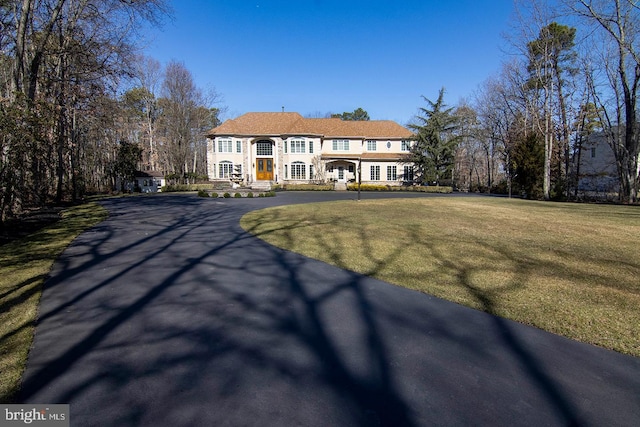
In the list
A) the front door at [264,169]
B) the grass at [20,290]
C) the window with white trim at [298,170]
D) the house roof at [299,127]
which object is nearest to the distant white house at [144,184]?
the house roof at [299,127]

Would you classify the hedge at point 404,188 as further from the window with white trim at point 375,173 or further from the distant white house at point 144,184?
the distant white house at point 144,184

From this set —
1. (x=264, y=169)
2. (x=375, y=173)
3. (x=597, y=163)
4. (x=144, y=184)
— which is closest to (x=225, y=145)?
(x=264, y=169)

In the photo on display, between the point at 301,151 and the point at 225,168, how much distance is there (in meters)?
8.98

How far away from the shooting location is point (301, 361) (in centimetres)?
286

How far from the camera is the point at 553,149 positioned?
26.6 meters

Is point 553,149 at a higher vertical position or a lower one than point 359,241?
higher

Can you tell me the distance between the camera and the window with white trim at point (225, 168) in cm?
3688

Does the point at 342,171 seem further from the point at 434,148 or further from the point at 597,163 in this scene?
the point at 597,163

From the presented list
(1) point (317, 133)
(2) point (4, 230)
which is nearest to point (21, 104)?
(2) point (4, 230)

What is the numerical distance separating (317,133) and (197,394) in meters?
37.3

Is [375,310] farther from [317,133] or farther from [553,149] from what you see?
[317,133]

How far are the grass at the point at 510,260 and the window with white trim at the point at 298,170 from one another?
1009 inches

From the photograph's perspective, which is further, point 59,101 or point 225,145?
point 225,145

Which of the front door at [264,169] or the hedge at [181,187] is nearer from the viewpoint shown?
the hedge at [181,187]
